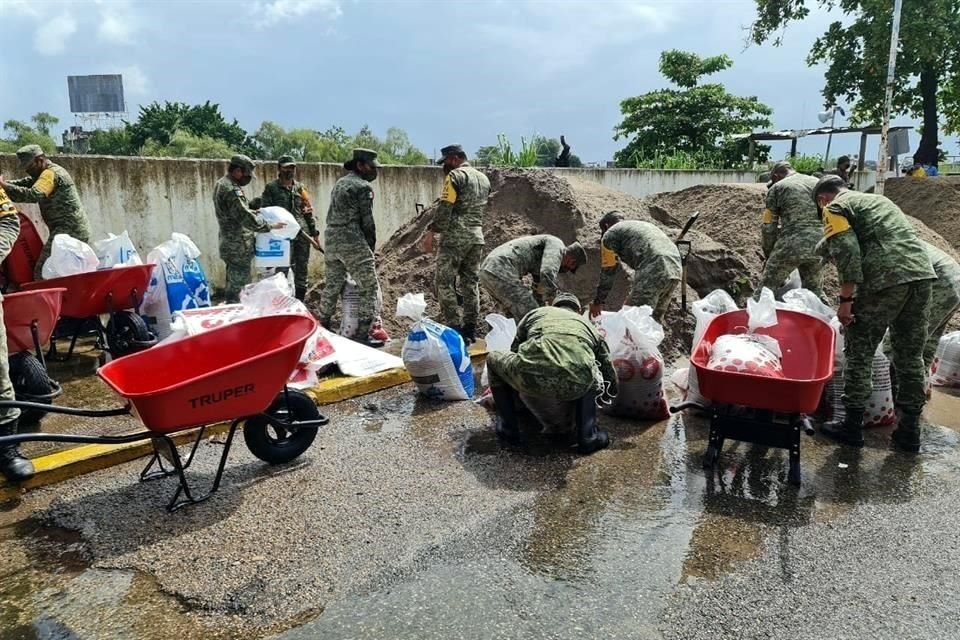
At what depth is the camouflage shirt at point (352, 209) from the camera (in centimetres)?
668

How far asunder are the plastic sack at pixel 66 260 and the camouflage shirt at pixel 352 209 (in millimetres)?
2131

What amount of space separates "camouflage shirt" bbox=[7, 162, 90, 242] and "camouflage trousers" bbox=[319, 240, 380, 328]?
7.58 feet

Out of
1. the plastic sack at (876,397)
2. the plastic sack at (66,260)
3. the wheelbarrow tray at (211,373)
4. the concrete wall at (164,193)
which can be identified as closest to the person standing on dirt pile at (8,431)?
the wheelbarrow tray at (211,373)

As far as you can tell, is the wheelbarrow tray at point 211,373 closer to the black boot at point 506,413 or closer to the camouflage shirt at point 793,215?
the black boot at point 506,413

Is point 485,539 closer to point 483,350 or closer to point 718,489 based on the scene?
point 718,489

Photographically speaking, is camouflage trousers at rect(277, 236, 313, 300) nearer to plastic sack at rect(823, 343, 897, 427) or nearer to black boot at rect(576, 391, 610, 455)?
black boot at rect(576, 391, 610, 455)

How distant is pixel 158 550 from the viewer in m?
3.14

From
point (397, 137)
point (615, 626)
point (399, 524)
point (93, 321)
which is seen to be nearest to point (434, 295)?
point (93, 321)

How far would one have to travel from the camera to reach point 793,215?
6.91 meters

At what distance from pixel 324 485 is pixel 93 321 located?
3.56 meters

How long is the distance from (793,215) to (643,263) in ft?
6.85

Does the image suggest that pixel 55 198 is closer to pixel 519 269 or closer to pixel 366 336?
pixel 366 336

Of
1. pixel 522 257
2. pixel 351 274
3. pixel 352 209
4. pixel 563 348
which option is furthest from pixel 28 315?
pixel 522 257

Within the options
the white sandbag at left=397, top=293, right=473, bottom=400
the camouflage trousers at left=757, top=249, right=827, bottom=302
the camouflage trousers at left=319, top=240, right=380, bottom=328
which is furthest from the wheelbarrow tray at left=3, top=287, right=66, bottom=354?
the camouflage trousers at left=757, top=249, right=827, bottom=302
